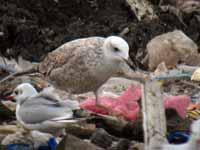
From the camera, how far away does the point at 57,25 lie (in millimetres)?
8992

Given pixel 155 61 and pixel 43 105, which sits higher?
pixel 43 105

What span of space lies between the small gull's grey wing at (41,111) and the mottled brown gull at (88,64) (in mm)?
473

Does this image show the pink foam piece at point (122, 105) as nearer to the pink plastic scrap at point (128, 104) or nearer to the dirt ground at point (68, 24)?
the pink plastic scrap at point (128, 104)

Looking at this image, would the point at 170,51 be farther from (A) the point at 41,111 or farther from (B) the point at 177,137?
(B) the point at 177,137

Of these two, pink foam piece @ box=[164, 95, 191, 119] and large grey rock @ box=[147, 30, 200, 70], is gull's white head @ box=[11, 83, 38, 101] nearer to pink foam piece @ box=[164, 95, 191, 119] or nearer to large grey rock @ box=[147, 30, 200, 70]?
pink foam piece @ box=[164, 95, 191, 119]

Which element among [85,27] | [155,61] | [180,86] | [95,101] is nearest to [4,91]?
[95,101]

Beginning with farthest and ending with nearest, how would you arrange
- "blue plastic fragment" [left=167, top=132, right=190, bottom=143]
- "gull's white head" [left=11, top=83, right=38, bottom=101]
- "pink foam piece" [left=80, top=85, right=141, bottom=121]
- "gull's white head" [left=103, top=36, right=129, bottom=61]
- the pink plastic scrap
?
"pink foam piece" [left=80, top=85, right=141, bottom=121]
the pink plastic scrap
"gull's white head" [left=11, top=83, right=38, bottom=101]
"gull's white head" [left=103, top=36, right=129, bottom=61]
"blue plastic fragment" [left=167, top=132, right=190, bottom=143]

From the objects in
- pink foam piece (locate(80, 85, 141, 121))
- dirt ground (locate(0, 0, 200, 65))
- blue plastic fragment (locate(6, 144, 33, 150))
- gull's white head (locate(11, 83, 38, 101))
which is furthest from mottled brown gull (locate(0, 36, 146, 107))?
dirt ground (locate(0, 0, 200, 65))

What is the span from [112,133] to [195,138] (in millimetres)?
1968

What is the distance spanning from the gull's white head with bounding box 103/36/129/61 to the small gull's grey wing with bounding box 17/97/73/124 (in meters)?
0.51

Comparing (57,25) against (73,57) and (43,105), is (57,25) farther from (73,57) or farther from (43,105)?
(43,105)

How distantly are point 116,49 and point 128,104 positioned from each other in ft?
2.11

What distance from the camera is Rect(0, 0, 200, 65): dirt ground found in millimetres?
8406

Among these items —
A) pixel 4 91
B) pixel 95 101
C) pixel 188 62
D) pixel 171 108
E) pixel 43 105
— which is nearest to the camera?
pixel 43 105
